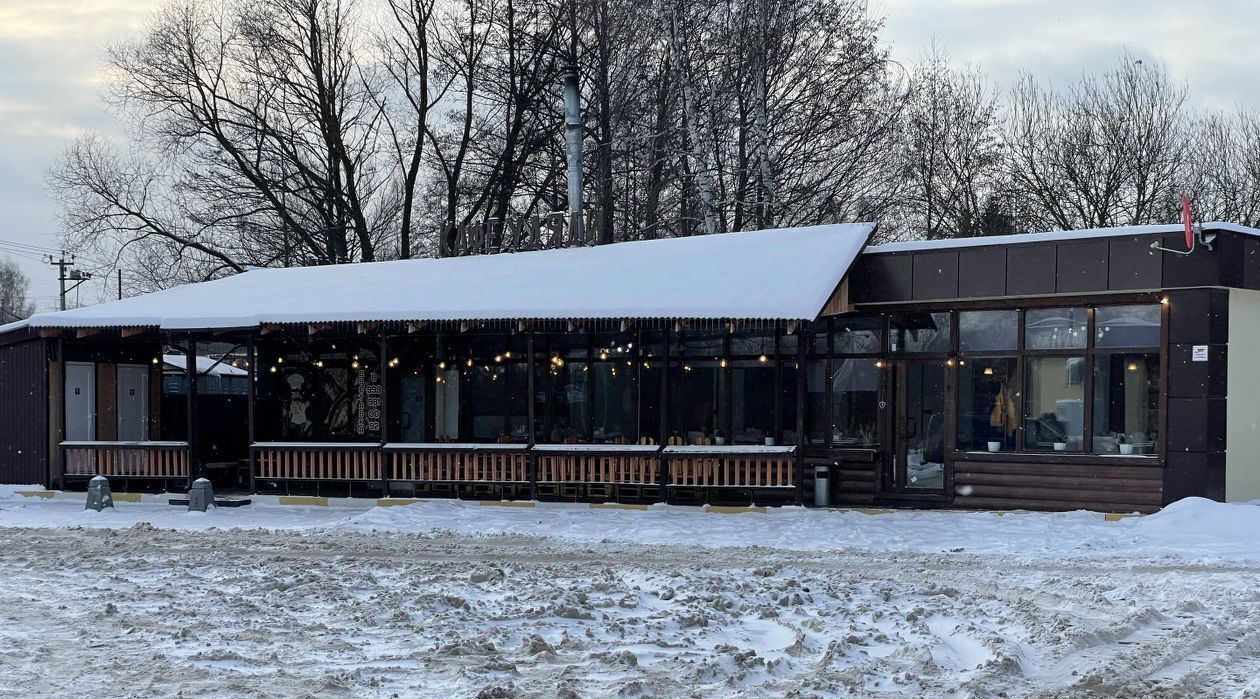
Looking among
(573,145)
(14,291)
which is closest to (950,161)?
(573,145)

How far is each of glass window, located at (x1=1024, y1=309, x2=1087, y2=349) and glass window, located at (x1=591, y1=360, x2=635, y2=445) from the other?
5941 millimetres

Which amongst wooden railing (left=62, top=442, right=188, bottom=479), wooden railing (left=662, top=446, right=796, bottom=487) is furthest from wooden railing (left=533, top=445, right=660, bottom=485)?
wooden railing (left=62, top=442, right=188, bottom=479)

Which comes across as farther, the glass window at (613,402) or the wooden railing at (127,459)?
the wooden railing at (127,459)

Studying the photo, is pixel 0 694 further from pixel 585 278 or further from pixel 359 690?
pixel 585 278

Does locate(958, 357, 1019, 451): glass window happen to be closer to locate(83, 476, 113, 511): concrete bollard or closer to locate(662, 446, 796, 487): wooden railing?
locate(662, 446, 796, 487): wooden railing

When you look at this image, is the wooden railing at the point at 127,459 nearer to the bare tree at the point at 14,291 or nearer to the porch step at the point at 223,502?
the porch step at the point at 223,502

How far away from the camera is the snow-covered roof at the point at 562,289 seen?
50.4ft

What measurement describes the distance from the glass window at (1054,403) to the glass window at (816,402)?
9.10ft

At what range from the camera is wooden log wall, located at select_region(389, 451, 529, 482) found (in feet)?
56.3

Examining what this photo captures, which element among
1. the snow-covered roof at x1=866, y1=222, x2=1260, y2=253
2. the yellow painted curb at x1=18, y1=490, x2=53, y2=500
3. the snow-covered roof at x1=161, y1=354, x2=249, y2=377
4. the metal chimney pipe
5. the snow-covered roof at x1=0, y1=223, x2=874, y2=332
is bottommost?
the yellow painted curb at x1=18, y1=490, x2=53, y2=500

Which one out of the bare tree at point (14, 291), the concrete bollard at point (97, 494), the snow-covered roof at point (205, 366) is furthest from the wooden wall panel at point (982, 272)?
the bare tree at point (14, 291)

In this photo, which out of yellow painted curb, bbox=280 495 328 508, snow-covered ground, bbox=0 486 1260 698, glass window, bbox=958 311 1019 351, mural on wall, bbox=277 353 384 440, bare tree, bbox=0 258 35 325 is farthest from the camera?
bare tree, bbox=0 258 35 325

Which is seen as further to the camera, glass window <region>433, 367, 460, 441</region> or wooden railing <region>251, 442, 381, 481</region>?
glass window <region>433, 367, 460, 441</region>

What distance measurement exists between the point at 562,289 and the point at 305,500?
16.2 feet
